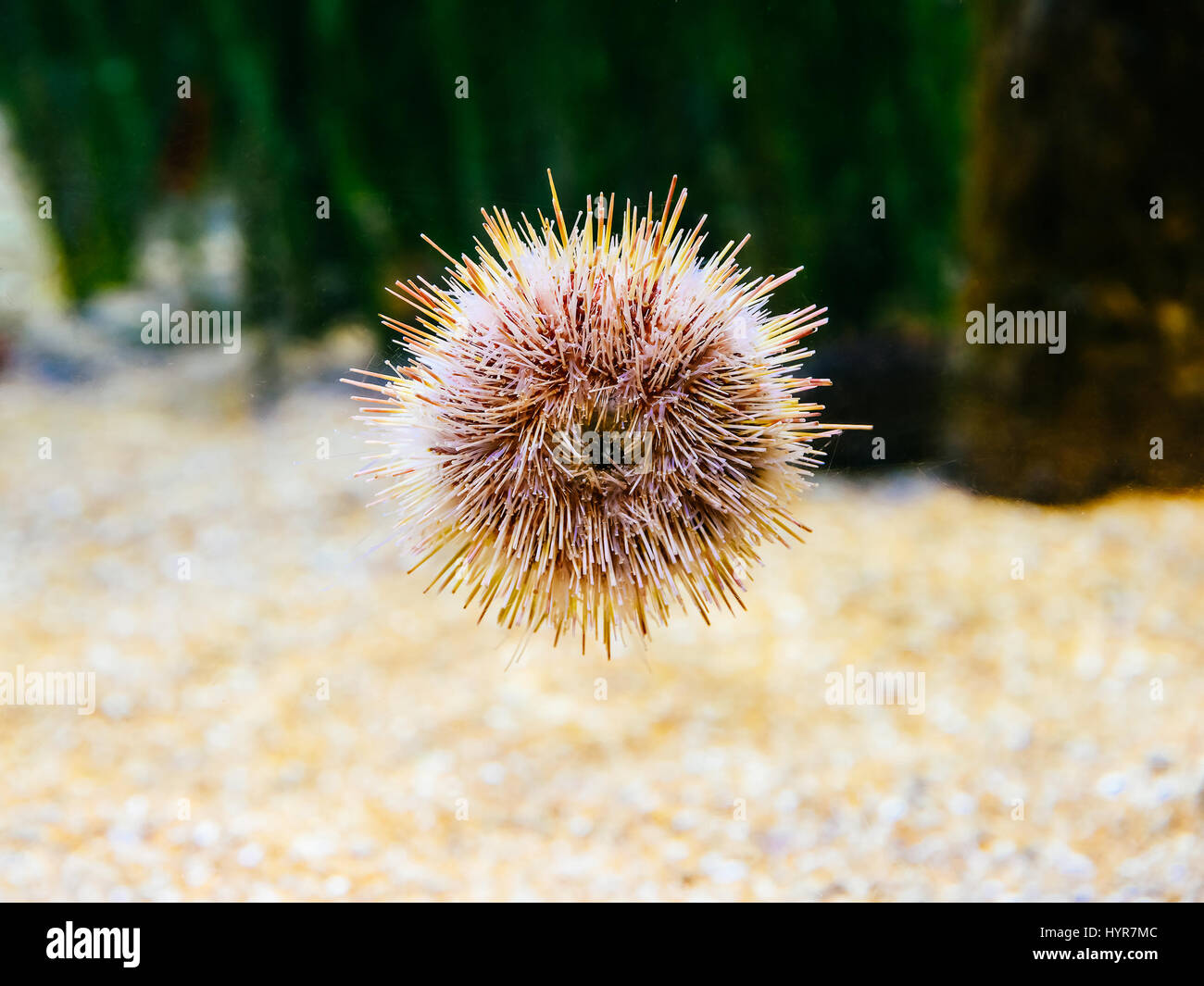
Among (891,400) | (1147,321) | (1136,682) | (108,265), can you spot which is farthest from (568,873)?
(1147,321)

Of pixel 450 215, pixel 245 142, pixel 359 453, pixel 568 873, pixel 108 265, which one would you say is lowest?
pixel 568 873

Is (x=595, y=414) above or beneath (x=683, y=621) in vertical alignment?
above

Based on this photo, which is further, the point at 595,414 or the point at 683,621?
the point at 683,621

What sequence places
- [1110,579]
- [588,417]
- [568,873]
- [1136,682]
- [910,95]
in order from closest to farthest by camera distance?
1. [588,417]
2. [568,873]
3. [910,95]
4. [1136,682]
5. [1110,579]

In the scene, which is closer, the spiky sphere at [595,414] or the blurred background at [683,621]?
the spiky sphere at [595,414]
